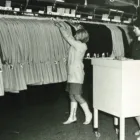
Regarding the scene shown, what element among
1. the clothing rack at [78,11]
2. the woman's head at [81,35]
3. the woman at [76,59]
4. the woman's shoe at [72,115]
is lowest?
the woman's shoe at [72,115]

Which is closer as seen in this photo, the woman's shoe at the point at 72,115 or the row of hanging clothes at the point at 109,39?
the row of hanging clothes at the point at 109,39

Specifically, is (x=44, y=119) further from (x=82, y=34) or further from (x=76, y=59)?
(x=82, y=34)

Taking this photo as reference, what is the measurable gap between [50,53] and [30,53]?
282 millimetres

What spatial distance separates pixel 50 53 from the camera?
3.41m

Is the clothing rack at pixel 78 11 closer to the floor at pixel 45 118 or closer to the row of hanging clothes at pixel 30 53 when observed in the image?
the row of hanging clothes at pixel 30 53

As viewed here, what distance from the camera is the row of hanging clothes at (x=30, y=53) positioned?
10.1ft

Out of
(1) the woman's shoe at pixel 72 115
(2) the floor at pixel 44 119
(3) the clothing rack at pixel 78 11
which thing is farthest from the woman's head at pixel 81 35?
(2) the floor at pixel 44 119

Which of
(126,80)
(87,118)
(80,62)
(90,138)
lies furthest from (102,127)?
(126,80)

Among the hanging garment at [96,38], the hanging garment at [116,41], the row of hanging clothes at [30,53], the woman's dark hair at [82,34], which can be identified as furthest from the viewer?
the hanging garment at [116,41]

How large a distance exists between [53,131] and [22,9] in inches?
66.6

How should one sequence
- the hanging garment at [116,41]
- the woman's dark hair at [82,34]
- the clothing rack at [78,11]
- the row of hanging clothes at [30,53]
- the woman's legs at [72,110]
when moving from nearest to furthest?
the row of hanging clothes at [30,53] → the clothing rack at [78,11] → the woman's dark hair at [82,34] → the woman's legs at [72,110] → the hanging garment at [116,41]

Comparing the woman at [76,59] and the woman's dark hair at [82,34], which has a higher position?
the woman's dark hair at [82,34]

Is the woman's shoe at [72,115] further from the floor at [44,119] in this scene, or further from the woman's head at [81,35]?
the woman's head at [81,35]

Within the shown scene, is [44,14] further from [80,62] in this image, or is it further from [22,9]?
[80,62]
